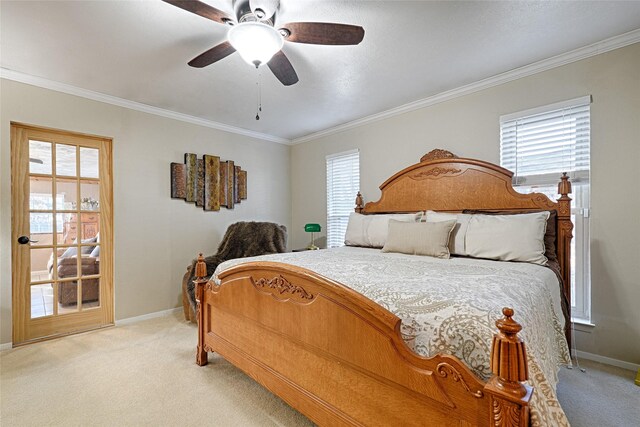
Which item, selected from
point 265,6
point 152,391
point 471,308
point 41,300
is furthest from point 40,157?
point 471,308

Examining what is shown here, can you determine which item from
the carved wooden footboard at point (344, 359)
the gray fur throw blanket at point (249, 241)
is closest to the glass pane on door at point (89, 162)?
the gray fur throw blanket at point (249, 241)

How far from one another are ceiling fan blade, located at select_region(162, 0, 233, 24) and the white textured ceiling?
26cm

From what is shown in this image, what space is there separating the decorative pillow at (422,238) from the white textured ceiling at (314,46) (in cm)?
143

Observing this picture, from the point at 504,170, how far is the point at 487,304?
81.1 inches

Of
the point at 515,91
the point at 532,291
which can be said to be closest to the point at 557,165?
the point at 515,91

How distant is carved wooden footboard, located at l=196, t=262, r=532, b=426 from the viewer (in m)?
0.87

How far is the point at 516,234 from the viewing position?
2246 millimetres

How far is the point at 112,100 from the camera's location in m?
3.24

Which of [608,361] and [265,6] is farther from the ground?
[265,6]

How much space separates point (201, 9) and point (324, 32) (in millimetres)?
681

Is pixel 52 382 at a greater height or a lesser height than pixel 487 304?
lesser

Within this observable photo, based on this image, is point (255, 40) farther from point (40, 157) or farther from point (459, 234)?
point (40, 157)

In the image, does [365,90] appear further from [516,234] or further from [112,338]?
[112,338]

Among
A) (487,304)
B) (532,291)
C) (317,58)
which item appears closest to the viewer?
(487,304)
